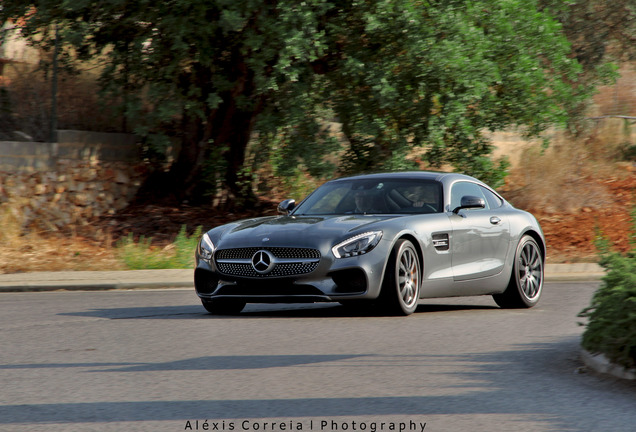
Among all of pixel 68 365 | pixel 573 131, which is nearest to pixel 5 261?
pixel 68 365

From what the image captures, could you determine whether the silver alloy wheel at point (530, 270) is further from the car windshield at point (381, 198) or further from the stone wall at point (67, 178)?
the stone wall at point (67, 178)

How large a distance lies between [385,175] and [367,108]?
8.36 meters

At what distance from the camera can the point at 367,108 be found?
20031 mm

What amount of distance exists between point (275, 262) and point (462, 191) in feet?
8.91

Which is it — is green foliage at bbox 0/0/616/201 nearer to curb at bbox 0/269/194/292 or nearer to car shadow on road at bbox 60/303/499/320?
curb at bbox 0/269/194/292

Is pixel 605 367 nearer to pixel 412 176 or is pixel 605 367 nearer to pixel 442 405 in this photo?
pixel 442 405

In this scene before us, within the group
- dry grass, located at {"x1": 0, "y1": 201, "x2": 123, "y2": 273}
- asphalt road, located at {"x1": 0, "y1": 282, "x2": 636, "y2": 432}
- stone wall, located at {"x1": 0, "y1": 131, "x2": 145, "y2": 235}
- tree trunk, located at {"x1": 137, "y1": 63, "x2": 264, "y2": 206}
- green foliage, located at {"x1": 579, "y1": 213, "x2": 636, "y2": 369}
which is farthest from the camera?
tree trunk, located at {"x1": 137, "y1": 63, "x2": 264, "y2": 206}

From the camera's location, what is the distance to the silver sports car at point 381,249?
1021 centimetres

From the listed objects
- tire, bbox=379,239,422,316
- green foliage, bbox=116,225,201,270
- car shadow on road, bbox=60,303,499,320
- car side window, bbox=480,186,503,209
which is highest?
car side window, bbox=480,186,503,209

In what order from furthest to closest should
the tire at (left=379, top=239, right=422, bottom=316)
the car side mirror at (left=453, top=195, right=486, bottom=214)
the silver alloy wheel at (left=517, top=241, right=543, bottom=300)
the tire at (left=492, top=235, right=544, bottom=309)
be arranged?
1. the silver alloy wheel at (left=517, top=241, right=543, bottom=300)
2. the tire at (left=492, top=235, right=544, bottom=309)
3. the car side mirror at (left=453, top=195, right=486, bottom=214)
4. the tire at (left=379, top=239, right=422, bottom=316)

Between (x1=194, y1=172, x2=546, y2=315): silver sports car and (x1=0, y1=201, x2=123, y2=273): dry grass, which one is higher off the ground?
(x1=194, y1=172, x2=546, y2=315): silver sports car

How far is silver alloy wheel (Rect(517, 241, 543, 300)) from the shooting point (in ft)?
39.7

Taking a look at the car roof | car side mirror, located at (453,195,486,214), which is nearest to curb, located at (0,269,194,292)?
the car roof

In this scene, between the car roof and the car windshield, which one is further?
the car roof
